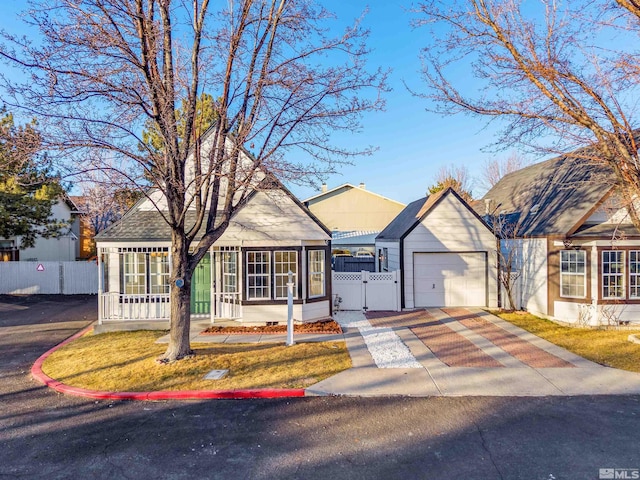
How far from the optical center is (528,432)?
5.21 metres

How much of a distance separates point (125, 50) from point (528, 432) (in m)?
9.37

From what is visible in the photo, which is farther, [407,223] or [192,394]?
[407,223]

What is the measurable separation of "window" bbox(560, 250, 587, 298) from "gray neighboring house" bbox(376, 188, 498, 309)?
8.00 feet

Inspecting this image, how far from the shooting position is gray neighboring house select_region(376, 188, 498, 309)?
575 inches

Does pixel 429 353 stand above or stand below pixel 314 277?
below

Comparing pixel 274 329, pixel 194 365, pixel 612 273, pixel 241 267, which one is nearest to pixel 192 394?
pixel 194 365

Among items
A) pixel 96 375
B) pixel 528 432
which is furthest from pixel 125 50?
pixel 528 432

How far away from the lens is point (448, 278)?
14.8m

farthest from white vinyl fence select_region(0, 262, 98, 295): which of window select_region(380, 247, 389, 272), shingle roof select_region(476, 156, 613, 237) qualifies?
shingle roof select_region(476, 156, 613, 237)

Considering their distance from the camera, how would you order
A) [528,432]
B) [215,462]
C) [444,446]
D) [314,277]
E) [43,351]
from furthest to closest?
[314,277] < [43,351] < [528,432] < [444,446] < [215,462]

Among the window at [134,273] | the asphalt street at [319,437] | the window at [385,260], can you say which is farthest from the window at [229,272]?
the window at [385,260]

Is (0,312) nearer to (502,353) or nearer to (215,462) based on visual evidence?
(215,462)

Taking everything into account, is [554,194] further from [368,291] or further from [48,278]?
[48,278]

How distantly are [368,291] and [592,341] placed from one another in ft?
22.7
